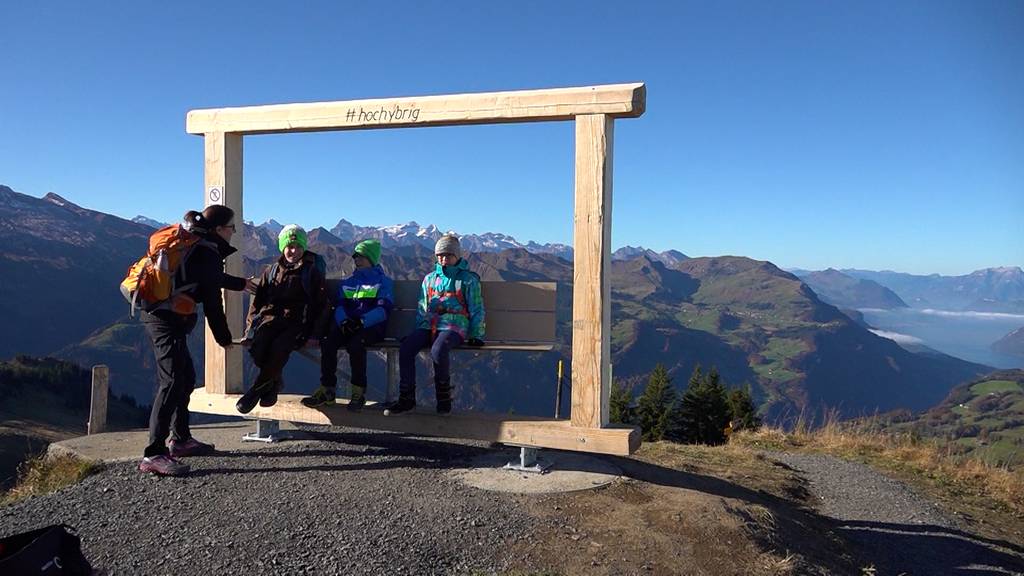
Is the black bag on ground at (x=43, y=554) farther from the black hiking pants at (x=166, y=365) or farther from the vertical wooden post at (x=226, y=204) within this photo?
the vertical wooden post at (x=226, y=204)

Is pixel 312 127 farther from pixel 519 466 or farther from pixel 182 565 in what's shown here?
pixel 182 565

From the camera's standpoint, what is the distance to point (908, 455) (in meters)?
10.5

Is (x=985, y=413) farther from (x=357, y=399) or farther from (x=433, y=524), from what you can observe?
(x=433, y=524)

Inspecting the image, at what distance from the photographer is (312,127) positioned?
6.94 meters

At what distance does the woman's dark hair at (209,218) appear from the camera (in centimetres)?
600

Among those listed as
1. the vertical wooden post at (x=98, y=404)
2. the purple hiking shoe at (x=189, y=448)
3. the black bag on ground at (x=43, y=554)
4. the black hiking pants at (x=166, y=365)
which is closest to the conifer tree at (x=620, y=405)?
the vertical wooden post at (x=98, y=404)

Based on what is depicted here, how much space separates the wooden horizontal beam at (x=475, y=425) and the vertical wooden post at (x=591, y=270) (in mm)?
176

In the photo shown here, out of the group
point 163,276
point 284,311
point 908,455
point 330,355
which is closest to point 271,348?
point 284,311

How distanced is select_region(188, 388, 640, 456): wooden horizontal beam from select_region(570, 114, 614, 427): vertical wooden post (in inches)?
6.9

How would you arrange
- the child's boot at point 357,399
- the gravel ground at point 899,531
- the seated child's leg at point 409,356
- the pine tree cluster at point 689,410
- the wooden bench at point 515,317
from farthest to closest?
the pine tree cluster at point 689,410 → the wooden bench at point 515,317 → the child's boot at point 357,399 → the seated child's leg at point 409,356 → the gravel ground at point 899,531

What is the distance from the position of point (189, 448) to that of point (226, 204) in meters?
2.36

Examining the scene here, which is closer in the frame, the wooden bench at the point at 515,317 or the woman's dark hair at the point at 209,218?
the woman's dark hair at the point at 209,218

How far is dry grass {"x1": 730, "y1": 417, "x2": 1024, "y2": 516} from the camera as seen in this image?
8.95 meters

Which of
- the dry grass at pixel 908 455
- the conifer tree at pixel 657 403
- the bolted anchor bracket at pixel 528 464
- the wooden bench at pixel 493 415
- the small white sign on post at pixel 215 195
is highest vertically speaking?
the small white sign on post at pixel 215 195
